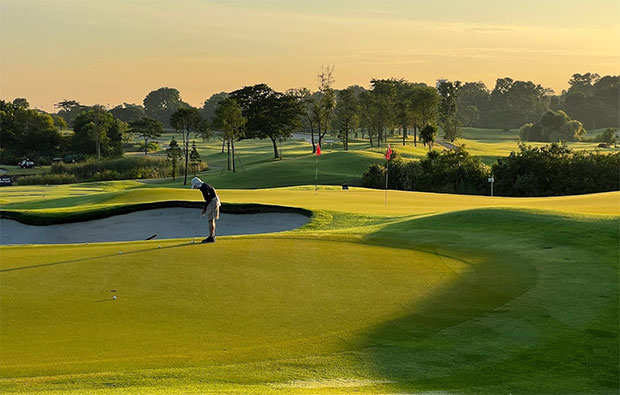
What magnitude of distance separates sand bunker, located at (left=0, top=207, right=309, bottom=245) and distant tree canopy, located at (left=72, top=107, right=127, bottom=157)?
80.5 meters

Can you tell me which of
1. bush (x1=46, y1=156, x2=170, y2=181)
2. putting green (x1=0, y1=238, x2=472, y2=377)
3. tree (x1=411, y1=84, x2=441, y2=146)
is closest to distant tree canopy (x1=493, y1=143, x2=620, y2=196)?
putting green (x1=0, y1=238, x2=472, y2=377)

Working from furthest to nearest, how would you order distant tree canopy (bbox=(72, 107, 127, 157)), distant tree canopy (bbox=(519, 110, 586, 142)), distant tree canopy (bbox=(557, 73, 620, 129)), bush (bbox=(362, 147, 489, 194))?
distant tree canopy (bbox=(557, 73, 620, 129)) < distant tree canopy (bbox=(519, 110, 586, 142)) < distant tree canopy (bbox=(72, 107, 127, 157)) < bush (bbox=(362, 147, 489, 194))

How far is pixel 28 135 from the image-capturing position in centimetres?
11106

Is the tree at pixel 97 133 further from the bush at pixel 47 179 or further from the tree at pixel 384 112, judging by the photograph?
the tree at pixel 384 112

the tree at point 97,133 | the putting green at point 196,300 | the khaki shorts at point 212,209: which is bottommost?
the putting green at point 196,300

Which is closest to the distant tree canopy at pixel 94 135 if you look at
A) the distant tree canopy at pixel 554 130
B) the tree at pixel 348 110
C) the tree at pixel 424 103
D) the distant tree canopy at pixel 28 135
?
the distant tree canopy at pixel 28 135

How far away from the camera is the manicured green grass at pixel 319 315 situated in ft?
25.8

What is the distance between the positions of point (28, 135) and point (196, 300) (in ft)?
364

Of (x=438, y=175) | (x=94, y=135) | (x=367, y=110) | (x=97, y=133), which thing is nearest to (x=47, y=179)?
(x=97, y=133)

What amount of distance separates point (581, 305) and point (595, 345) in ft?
5.62

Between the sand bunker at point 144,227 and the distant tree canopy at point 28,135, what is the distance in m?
90.7

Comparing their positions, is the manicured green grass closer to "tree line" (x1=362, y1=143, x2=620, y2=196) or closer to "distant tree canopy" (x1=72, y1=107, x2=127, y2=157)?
"tree line" (x1=362, y1=143, x2=620, y2=196)

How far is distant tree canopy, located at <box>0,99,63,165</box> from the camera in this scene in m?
111

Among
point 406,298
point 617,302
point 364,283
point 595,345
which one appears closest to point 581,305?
point 617,302
